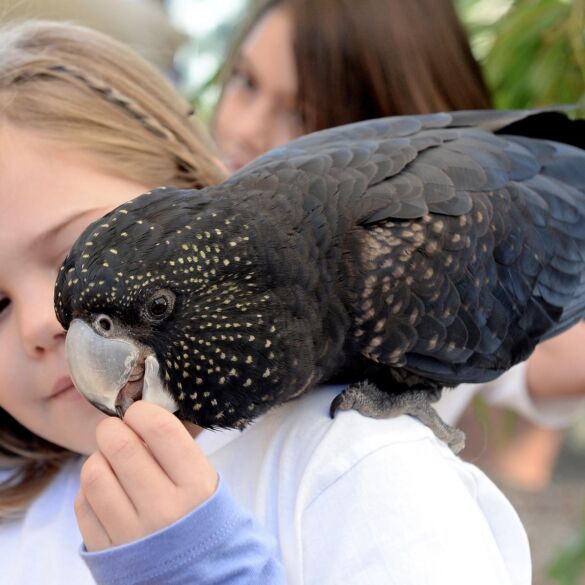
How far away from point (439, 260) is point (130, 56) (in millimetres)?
883

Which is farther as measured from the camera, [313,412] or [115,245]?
[313,412]

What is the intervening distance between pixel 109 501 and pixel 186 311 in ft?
0.93

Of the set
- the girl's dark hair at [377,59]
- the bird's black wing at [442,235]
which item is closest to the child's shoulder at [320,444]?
the bird's black wing at [442,235]

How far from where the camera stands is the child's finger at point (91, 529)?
103 cm

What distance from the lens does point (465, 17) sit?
7.93 feet

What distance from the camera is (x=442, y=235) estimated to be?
1302 millimetres

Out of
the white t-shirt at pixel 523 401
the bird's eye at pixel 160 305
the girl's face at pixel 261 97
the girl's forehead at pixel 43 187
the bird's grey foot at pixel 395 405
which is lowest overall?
the white t-shirt at pixel 523 401

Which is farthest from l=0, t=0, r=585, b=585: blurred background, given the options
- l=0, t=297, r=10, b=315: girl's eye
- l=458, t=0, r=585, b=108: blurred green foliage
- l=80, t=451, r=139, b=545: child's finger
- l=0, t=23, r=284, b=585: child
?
l=80, t=451, r=139, b=545: child's finger

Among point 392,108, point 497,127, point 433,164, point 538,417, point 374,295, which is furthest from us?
point 392,108

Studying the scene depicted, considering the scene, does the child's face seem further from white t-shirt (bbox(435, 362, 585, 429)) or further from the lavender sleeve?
white t-shirt (bbox(435, 362, 585, 429))

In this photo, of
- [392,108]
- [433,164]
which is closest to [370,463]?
[433,164]

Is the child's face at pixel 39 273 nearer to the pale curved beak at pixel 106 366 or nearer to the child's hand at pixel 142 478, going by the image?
the pale curved beak at pixel 106 366

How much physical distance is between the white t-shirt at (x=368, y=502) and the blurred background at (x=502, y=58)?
0.66 meters

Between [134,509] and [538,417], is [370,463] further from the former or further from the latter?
[538,417]
